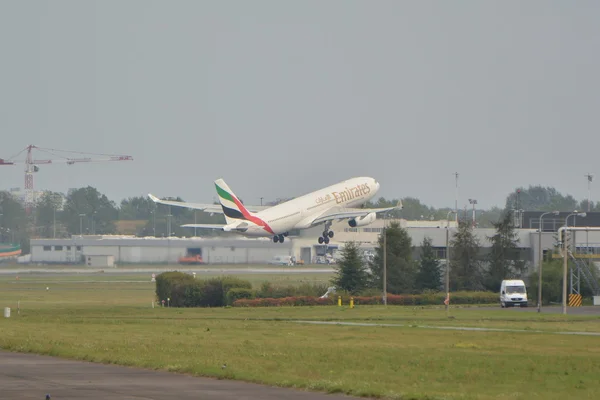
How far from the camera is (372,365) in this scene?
1598 inches

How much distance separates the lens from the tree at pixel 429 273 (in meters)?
118

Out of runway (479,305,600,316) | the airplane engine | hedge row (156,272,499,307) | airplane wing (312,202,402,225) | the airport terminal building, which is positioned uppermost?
airplane wing (312,202,402,225)

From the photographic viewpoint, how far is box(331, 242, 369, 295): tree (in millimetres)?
112375

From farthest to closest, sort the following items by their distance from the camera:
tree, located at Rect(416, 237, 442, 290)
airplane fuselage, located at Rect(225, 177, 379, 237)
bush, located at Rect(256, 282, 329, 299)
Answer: airplane fuselage, located at Rect(225, 177, 379, 237), tree, located at Rect(416, 237, 442, 290), bush, located at Rect(256, 282, 329, 299)

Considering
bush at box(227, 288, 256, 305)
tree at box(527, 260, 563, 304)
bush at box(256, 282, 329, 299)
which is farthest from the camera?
tree at box(527, 260, 563, 304)

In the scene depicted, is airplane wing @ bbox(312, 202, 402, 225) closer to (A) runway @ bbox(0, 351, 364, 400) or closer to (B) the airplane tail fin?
(B) the airplane tail fin

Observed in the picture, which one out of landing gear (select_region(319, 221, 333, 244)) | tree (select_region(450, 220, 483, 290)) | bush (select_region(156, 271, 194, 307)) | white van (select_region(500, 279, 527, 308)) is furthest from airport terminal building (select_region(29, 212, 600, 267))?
bush (select_region(156, 271, 194, 307))

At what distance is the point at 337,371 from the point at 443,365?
14.0 feet

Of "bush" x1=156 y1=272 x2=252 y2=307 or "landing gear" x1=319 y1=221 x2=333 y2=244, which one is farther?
"landing gear" x1=319 y1=221 x2=333 y2=244

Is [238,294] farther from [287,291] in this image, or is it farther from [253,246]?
[253,246]

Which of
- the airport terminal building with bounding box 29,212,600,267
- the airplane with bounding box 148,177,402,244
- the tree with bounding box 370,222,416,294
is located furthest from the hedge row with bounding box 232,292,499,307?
the airplane with bounding box 148,177,402,244

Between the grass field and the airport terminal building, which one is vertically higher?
the airport terminal building

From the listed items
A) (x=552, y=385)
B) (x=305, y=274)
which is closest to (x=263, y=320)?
(x=552, y=385)

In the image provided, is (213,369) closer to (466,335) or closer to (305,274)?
(466,335)
